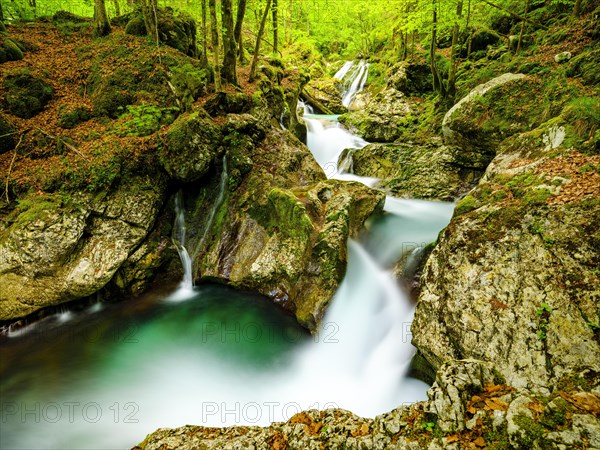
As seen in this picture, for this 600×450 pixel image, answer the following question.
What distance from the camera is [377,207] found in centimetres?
832

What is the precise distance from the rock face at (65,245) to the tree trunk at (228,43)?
5724 mm

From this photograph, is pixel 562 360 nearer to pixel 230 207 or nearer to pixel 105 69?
pixel 230 207

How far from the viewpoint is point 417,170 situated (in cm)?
1052

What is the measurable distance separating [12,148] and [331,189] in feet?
27.3

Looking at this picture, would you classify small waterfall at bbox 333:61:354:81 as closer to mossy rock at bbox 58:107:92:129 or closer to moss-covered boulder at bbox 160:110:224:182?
moss-covered boulder at bbox 160:110:224:182

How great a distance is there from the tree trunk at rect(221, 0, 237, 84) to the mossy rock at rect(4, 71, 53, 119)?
5506 millimetres

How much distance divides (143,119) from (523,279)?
9.56 metres

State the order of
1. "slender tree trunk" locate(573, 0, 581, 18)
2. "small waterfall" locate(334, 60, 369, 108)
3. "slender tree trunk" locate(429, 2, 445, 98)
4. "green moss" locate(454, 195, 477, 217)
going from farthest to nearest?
"small waterfall" locate(334, 60, 369, 108) < "slender tree trunk" locate(429, 2, 445, 98) < "slender tree trunk" locate(573, 0, 581, 18) < "green moss" locate(454, 195, 477, 217)

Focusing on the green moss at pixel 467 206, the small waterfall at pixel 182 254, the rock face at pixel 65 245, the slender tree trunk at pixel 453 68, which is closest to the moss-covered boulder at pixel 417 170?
the slender tree trunk at pixel 453 68

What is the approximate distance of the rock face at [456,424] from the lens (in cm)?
178

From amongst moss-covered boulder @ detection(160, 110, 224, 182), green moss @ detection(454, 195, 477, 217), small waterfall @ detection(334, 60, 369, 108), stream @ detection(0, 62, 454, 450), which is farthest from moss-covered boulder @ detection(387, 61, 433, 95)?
green moss @ detection(454, 195, 477, 217)

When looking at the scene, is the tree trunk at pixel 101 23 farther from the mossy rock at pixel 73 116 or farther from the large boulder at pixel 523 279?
the large boulder at pixel 523 279

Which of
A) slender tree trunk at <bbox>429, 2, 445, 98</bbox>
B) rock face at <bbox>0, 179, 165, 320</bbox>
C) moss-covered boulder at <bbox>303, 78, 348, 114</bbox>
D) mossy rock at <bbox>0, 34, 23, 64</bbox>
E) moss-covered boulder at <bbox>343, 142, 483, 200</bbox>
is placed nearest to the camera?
rock face at <bbox>0, 179, 165, 320</bbox>

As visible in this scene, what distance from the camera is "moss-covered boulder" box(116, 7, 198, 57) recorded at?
11.4m
